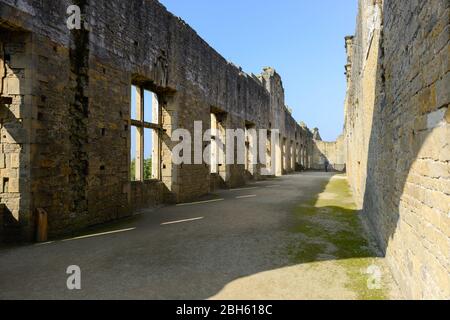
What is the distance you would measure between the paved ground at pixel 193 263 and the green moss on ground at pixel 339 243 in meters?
0.02

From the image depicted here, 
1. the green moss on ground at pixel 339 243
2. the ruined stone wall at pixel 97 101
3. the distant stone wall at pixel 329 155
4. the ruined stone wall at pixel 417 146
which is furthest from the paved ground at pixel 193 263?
the distant stone wall at pixel 329 155

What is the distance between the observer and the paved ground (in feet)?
11.1

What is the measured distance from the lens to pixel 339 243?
17.6 ft

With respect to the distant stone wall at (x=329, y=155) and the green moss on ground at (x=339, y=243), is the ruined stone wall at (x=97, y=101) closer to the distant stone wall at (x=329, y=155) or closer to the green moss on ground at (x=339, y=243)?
the green moss on ground at (x=339, y=243)

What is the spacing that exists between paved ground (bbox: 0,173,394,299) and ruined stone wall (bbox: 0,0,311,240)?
91 cm

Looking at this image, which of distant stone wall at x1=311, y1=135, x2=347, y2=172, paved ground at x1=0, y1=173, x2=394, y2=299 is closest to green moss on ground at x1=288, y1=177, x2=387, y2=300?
paved ground at x1=0, y1=173, x2=394, y2=299

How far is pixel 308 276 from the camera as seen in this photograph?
12.6 feet

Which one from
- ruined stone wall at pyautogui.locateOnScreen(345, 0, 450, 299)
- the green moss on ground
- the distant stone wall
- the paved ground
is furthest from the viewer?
the distant stone wall

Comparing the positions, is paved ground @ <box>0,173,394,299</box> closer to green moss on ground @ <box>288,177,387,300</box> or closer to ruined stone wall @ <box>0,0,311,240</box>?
green moss on ground @ <box>288,177,387,300</box>

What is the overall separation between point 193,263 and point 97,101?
4368 millimetres

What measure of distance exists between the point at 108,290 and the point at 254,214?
4.90 meters
